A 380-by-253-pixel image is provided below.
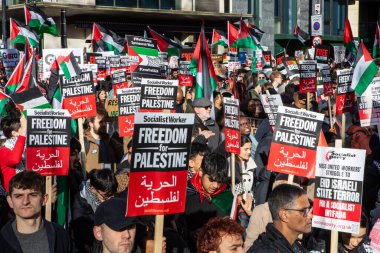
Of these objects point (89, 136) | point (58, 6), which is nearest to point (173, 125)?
point (89, 136)

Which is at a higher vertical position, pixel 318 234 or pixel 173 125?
pixel 173 125

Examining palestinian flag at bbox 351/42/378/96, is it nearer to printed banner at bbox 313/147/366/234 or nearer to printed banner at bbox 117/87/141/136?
printed banner at bbox 117/87/141/136

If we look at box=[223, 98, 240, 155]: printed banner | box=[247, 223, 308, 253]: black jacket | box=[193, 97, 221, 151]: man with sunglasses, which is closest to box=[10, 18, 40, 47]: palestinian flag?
box=[193, 97, 221, 151]: man with sunglasses

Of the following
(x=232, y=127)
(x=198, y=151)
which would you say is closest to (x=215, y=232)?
(x=198, y=151)

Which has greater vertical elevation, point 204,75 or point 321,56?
point 321,56

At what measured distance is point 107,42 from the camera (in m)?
25.0

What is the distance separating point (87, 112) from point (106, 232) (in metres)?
6.38

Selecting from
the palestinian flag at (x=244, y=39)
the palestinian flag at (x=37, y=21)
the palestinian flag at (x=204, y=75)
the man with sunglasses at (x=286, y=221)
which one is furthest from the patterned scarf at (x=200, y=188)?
the palestinian flag at (x=37, y=21)

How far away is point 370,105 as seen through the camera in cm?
1063

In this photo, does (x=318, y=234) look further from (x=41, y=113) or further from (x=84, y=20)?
(x=84, y=20)

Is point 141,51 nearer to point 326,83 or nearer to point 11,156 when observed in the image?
point 326,83

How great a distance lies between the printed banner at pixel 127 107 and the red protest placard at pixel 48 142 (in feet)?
10.5

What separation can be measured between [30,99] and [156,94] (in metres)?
1.77

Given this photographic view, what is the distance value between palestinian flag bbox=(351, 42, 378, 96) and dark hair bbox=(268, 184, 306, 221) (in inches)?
210
